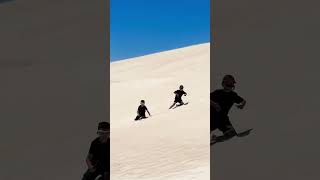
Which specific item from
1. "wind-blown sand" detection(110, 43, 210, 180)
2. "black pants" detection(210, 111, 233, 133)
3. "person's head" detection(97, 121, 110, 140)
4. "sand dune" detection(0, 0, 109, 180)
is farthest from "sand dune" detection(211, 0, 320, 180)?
"wind-blown sand" detection(110, 43, 210, 180)

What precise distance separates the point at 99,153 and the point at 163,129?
1013 cm

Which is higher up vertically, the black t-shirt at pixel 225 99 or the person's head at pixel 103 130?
the black t-shirt at pixel 225 99

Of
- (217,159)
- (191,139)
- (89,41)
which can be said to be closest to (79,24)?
(89,41)

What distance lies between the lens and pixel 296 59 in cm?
662

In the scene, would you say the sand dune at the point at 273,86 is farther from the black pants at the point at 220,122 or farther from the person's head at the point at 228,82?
the black pants at the point at 220,122

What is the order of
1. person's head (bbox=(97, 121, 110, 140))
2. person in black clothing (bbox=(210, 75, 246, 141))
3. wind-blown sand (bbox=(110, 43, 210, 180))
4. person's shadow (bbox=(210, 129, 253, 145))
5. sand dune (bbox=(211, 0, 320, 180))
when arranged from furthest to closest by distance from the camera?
wind-blown sand (bbox=(110, 43, 210, 180)) < person's head (bbox=(97, 121, 110, 140)) < person in black clothing (bbox=(210, 75, 246, 141)) < person's shadow (bbox=(210, 129, 253, 145)) < sand dune (bbox=(211, 0, 320, 180))

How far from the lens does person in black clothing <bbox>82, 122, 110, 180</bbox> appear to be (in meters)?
7.06

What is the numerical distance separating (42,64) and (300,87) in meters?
3.36

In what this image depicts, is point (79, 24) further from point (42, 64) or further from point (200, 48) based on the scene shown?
point (200, 48)

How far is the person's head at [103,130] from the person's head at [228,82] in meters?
1.56

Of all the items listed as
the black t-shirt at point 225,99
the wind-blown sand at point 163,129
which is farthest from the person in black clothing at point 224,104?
the wind-blown sand at point 163,129

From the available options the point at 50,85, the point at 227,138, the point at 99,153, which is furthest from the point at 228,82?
the point at 50,85

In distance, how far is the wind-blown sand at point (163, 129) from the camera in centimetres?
1159

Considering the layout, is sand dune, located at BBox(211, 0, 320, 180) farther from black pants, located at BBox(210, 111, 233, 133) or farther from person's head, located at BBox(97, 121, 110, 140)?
person's head, located at BBox(97, 121, 110, 140)
